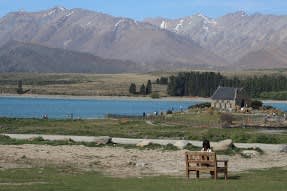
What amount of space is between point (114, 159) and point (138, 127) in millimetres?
39510

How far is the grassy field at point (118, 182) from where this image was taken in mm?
19891

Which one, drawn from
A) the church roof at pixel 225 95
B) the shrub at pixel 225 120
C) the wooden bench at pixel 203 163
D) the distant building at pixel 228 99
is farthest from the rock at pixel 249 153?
the church roof at pixel 225 95

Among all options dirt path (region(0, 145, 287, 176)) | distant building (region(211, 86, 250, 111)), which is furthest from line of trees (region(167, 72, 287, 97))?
dirt path (region(0, 145, 287, 176))

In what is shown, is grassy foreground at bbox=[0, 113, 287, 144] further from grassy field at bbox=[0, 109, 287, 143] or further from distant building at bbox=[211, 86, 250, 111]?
distant building at bbox=[211, 86, 250, 111]

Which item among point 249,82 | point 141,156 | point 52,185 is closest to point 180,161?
point 141,156

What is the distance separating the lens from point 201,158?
79.1 feet

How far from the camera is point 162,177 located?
80.2 feet

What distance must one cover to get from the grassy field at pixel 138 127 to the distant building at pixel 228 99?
22327 mm

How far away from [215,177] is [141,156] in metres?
10.6

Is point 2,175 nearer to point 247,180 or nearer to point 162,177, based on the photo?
point 162,177

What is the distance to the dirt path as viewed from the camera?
28188mm

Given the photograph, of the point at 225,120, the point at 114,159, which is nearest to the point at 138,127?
the point at 225,120

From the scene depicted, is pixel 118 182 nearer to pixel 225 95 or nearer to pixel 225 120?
pixel 225 120

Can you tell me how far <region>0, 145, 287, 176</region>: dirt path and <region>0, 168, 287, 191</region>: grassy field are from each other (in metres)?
2.24
